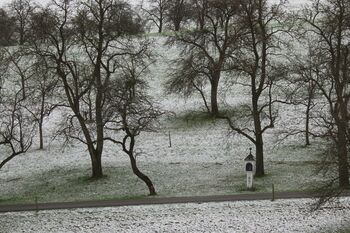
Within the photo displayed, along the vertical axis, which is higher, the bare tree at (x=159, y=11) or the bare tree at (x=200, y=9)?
the bare tree at (x=159, y=11)

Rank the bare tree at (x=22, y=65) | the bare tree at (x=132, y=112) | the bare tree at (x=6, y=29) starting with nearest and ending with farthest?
the bare tree at (x=132, y=112)
the bare tree at (x=22, y=65)
the bare tree at (x=6, y=29)

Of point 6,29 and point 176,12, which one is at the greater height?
point 176,12

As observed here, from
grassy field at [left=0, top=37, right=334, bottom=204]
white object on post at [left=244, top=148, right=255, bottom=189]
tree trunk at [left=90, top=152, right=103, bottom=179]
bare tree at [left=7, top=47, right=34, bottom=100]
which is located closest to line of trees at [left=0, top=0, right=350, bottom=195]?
tree trunk at [left=90, top=152, right=103, bottom=179]

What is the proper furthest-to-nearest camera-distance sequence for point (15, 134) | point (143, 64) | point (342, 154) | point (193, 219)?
point (143, 64)
point (15, 134)
point (193, 219)
point (342, 154)

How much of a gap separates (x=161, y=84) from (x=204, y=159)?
20.6 metres

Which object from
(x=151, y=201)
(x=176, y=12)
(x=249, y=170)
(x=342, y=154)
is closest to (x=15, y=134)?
(x=151, y=201)

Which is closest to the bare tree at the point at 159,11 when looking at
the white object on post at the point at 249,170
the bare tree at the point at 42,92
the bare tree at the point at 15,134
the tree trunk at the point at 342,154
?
the bare tree at the point at 42,92

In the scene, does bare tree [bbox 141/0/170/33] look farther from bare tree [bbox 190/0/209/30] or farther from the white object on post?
the white object on post

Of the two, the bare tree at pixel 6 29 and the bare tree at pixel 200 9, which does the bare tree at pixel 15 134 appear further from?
the bare tree at pixel 200 9

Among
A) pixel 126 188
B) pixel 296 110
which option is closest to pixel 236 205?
pixel 126 188

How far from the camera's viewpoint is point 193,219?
1078 inches

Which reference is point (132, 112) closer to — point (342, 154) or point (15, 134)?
point (15, 134)

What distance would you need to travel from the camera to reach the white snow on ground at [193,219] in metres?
26.4

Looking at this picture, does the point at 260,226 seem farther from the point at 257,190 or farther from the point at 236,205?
the point at 257,190
